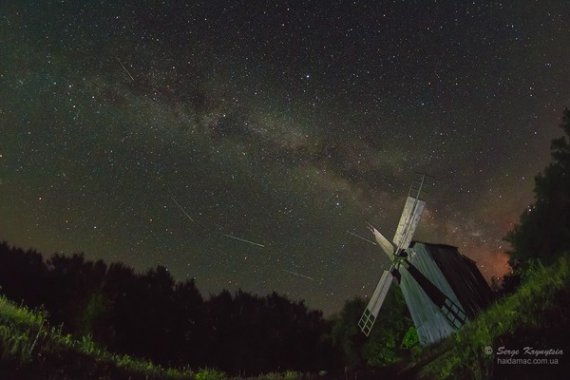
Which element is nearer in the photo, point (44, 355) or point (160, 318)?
point (44, 355)

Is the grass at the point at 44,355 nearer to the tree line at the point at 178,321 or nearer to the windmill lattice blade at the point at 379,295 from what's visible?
the windmill lattice blade at the point at 379,295

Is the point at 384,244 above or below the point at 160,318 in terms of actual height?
above

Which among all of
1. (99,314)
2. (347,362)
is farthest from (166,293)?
(347,362)

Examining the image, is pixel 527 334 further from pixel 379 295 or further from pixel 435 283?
pixel 379 295

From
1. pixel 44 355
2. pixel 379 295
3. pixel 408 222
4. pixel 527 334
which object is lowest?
pixel 44 355

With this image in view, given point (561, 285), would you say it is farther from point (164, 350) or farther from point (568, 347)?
point (164, 350)

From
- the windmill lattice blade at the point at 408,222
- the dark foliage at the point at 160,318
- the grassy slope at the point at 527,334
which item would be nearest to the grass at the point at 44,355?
the grassy slope at the point at 527,334

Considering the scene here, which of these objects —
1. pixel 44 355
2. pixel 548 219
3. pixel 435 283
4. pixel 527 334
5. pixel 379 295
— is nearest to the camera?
pixel 527 334

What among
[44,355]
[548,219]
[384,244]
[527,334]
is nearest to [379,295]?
[384,244]

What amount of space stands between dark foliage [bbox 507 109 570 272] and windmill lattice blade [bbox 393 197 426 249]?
17.9 feet

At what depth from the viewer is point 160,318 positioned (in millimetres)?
50031

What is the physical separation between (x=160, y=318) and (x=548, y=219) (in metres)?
38.0

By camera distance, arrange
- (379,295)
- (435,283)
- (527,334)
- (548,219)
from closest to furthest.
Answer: (527,334) < (435,283) < (548,219) < (379,295)

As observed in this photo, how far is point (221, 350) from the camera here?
5097cm
